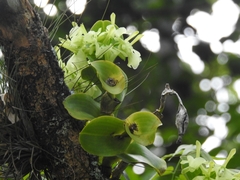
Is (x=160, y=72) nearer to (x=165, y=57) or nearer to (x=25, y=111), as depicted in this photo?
(x=165, y=57)

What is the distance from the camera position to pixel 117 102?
0.64 meters

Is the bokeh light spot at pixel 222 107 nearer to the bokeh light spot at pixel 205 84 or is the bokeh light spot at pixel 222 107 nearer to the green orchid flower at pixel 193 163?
the bokeh light spot at pixel 205 84

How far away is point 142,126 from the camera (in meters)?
0.60

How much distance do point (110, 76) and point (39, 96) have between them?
0.31ft

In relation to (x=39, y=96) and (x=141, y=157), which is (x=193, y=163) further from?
(x=39, y=96)

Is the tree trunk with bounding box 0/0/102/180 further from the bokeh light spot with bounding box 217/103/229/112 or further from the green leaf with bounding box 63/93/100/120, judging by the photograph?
the bokeh light spot with bounding box 217/103/229/112

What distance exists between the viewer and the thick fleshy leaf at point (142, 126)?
60 cm

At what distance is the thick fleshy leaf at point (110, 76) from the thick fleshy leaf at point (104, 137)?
0.04 meters

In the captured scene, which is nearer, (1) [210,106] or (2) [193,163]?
(2) [193,163]

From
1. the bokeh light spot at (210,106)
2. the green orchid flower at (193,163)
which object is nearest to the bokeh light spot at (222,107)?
the bokeh light spot at (210,106)

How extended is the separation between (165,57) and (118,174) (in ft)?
5.02

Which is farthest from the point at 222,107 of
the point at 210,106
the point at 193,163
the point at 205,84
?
the point at 193,163

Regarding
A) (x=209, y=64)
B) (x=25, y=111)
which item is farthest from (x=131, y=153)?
(x=209, y=64)

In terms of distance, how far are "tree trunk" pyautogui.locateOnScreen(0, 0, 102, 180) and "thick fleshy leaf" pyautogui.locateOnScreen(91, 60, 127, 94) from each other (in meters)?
0.06
